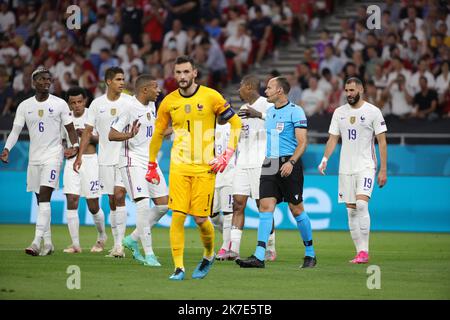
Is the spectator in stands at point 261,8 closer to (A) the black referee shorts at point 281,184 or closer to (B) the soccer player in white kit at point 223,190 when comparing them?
(B) the soccer player in white kit at point 223,190

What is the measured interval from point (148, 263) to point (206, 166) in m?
2.44

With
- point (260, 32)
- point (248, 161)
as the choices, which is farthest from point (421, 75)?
point (248, 161)

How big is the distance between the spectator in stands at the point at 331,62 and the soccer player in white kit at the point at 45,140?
11532mm

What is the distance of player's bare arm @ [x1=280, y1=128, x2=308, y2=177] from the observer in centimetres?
1358

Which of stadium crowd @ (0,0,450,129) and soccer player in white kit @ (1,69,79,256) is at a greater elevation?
stadium crowd @ (0,0,450,129)

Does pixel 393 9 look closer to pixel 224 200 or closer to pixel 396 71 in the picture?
pixel 396 71

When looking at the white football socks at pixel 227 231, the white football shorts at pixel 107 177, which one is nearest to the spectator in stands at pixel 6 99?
the white football shorts at pixel 107 177

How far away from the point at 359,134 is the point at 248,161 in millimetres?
1785

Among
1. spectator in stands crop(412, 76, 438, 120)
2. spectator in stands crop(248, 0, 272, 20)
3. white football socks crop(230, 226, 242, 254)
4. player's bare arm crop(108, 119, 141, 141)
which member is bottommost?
white football socks crop(230, 226, 242, 254)

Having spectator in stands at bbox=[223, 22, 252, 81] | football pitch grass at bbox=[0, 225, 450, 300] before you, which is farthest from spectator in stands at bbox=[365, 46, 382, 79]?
football pitch grass at bbox=[0, 225, 450, 300]

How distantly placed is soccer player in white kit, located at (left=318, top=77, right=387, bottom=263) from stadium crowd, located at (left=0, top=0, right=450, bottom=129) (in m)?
8.07

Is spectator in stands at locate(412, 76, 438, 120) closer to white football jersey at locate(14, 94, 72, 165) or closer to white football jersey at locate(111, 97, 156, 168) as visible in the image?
white football jersey at locate(111, 97, 156, 168)

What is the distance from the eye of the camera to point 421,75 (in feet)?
78.7

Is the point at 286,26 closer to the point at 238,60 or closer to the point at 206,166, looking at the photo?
the point at 238,60
